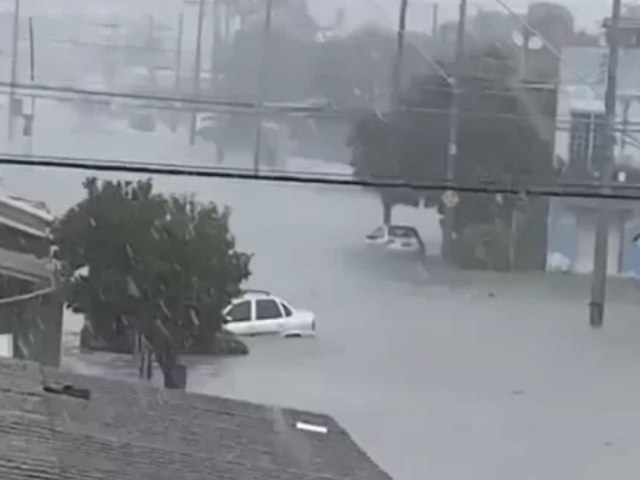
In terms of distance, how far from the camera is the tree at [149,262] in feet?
8.48

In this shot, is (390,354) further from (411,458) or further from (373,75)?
(373,75)

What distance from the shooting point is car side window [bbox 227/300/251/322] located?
104 inches

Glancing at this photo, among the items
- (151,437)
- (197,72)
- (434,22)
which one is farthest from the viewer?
(197,72)

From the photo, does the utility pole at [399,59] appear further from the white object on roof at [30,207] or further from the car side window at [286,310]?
the white object on roof at [30,207]

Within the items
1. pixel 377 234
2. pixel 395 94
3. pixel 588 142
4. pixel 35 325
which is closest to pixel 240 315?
pixel 377 234

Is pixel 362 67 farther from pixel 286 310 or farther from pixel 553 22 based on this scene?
pixel 286 310

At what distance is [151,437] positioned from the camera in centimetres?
237

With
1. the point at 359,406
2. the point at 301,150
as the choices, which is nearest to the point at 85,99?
the point at 301,150

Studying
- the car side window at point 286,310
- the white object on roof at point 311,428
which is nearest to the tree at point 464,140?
the car side window at point 286,310

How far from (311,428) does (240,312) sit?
10.4 inches

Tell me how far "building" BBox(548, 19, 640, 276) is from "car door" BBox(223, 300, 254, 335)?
0.59m

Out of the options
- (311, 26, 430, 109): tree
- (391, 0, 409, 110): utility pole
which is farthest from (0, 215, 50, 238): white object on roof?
(391, 0, 409, 110): utility pole

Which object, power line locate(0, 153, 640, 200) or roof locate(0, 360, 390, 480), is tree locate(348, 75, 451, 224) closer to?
power line locate(0, 153, 640, 200)

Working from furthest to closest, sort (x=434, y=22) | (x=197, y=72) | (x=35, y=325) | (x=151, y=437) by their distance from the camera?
(x=35, y=325) < (x=197, y=72) < (x=434, y=22) < (x=151, y=437)
